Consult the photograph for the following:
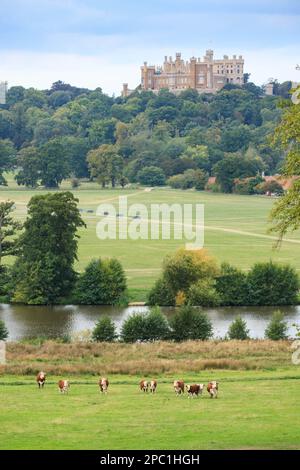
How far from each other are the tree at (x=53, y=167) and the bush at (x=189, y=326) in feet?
217

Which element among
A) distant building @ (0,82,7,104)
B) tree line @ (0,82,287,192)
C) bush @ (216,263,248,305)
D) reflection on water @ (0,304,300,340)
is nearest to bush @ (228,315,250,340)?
reflection on water @ (0,304,300,340)

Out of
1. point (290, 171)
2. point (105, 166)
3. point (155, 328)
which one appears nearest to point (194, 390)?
point (290, 171)

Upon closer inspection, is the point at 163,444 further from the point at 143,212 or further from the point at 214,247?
the point at 143,212

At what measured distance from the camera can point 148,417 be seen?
57.7 ft

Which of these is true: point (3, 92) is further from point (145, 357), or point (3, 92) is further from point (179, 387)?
point (179, 387)

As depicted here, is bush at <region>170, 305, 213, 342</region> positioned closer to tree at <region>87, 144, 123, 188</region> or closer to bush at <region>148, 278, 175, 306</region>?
bush at <region>148, 278, 175, 306</region>

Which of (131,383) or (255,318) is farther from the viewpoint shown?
(255,318)

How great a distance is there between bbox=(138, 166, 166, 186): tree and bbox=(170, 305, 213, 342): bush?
71199 millimetres

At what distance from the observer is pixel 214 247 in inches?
2350

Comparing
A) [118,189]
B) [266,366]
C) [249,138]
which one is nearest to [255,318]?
[266,366]

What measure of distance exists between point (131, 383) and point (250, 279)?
22066mm

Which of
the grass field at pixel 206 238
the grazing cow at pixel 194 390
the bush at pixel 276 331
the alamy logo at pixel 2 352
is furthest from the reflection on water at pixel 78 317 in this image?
the grazing cow at pixel 194 390

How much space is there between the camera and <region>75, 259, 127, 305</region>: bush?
145ft

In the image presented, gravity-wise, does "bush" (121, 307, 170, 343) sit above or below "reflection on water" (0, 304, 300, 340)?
above
